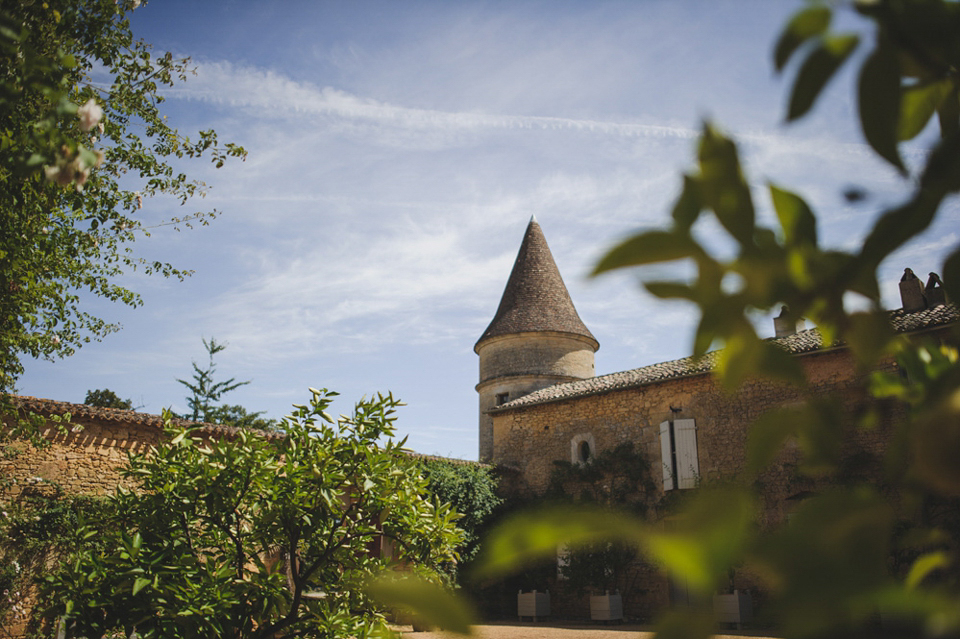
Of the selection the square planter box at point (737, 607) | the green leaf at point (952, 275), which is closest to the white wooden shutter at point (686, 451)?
the square planter box at point (737, 607)

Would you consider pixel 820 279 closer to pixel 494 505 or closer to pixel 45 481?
pixel 45 481

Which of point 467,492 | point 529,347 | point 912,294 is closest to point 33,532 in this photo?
point 467,492

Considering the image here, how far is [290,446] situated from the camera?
150 inches

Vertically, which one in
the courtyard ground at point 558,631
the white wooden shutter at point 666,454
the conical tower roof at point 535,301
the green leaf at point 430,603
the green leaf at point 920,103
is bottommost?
the courtyard ground at point 558,631

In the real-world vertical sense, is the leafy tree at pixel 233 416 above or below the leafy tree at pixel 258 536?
above

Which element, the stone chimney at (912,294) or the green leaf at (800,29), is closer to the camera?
the green leaf at (800,29)

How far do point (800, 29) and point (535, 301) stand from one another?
25.0 meters

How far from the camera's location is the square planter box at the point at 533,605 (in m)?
16.7

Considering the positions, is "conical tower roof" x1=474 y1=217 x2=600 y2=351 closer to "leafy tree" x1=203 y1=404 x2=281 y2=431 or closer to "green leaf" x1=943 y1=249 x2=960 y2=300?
"leafy tree" x1=203 y1=404 x2=281 y2=431

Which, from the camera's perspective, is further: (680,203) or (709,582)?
(680,203)

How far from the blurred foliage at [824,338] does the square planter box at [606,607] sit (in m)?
16.9

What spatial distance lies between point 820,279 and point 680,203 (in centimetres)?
12

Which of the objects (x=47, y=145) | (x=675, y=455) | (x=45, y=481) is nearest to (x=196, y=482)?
(x=47, y=145)

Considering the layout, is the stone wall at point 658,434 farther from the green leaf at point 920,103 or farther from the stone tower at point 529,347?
the green leaf at point 920,103
